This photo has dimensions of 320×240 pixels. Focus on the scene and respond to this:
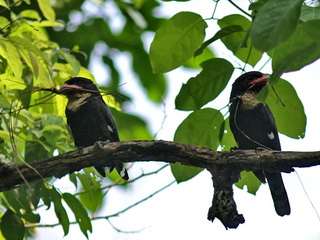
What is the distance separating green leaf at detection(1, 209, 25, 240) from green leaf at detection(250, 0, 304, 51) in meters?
2.22

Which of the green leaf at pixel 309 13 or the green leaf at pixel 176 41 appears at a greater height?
the green leaf at pixel 309 13

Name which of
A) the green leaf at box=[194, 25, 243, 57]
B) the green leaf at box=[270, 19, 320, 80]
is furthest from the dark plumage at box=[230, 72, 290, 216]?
the green leaf at box=[270, 19, 320, 80]

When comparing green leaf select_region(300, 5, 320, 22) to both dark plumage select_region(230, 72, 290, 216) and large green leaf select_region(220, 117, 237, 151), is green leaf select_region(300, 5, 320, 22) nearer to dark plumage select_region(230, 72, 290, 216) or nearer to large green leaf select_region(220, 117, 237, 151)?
large green leaf select_region(220, 117, 237, 151)

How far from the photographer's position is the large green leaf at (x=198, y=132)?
122 inches

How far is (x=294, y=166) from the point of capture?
2.91 m

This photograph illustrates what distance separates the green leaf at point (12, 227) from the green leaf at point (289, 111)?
1631mm

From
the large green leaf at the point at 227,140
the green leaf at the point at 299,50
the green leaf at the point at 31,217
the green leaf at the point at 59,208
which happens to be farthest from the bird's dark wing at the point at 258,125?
the green leaf at the point at 299,50

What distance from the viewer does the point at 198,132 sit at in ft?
10.2

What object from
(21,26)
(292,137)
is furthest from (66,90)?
(292,137)

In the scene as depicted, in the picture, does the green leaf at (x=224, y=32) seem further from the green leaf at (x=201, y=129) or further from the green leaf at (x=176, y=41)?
the green leaf at (x=201, y=129)

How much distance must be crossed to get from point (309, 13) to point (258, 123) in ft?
7.75

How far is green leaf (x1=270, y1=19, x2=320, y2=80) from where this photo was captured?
185cm

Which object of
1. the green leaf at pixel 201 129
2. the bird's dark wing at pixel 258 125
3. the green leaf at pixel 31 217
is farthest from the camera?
the bird's dark wing at pixel 258 125

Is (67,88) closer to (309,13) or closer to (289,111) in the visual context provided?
(289,111)
